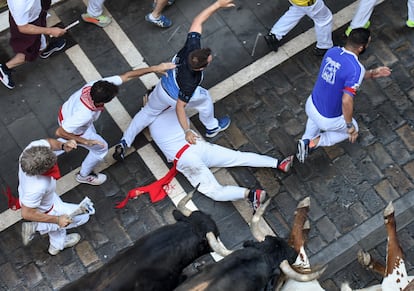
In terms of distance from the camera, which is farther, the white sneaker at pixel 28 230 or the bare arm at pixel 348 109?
the white sneaker at pixel 28 230

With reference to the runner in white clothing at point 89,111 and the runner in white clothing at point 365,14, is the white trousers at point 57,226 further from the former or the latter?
the runner in white clothing at point 365,14

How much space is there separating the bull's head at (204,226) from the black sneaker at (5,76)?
401 cm

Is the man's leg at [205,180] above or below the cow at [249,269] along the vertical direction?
below

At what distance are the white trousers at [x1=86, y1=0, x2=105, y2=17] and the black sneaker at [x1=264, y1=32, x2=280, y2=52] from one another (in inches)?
99.1

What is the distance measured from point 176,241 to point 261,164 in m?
2.54

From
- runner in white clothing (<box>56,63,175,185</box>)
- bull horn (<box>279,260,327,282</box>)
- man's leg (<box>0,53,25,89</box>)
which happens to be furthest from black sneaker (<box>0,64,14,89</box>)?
bull horn (<box>279,260,327,282</box>)

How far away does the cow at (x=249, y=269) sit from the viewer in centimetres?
846

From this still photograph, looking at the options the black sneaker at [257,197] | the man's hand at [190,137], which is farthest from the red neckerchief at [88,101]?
the black sneaker at [257,197]

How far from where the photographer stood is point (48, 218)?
9.81 m

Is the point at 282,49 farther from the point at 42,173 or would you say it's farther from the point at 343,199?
the point at 42,173

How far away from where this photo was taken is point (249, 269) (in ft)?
28.4

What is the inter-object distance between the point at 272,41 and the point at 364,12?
4.60 feet

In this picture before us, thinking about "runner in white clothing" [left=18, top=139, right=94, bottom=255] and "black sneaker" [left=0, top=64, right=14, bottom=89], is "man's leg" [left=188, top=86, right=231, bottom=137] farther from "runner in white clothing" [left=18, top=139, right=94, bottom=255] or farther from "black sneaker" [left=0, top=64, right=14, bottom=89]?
"black sneaker" [left=0, top=64, right=14, bottom=89]

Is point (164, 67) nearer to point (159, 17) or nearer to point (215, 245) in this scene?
point (159, 17)
